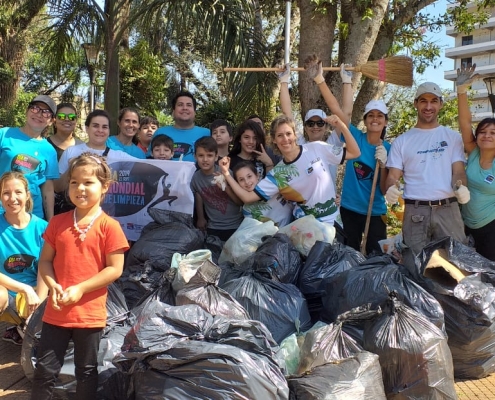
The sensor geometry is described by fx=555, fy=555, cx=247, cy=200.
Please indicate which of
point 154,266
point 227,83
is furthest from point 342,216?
point 227,83

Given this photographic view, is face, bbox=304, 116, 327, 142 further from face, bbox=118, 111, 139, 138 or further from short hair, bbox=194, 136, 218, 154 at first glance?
face, bbox=118, 111, 139, 138

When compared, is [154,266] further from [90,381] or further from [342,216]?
[342,216]

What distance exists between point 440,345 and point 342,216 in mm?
2045

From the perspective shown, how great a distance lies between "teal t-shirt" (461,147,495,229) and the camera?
4.02 metres

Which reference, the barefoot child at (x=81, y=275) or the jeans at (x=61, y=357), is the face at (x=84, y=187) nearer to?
the barefoot child at (x=81, y=275)

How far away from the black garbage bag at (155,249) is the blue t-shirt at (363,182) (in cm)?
→ 139

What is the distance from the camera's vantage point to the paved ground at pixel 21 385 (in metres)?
3.18

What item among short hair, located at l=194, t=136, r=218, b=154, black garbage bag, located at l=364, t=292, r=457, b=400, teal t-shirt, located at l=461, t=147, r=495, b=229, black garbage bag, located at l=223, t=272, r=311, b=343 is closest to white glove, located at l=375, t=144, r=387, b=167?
teal t-shirt, located at l=461, t=147, r=495, b=229

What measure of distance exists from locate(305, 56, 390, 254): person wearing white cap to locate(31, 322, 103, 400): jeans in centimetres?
272

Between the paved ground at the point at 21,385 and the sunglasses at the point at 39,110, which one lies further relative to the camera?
the sunglasses at the point at 39,110

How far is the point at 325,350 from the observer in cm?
280

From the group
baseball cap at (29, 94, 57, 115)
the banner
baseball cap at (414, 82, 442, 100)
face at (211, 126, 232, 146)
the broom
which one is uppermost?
the broom

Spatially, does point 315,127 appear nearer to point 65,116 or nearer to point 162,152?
point 162,152

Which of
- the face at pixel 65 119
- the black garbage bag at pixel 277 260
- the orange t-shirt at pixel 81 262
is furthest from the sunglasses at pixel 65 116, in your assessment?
the orange t-shirt at pixel 81 262
